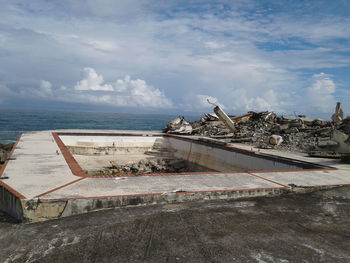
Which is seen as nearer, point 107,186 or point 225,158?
point 107,186

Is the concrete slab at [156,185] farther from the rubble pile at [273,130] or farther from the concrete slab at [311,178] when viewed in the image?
the rubble pile at [273,130]

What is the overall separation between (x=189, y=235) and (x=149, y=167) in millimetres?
12442

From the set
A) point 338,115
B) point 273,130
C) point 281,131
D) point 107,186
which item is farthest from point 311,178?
point 338,115

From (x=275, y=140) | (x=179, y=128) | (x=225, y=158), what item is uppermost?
(x=179, y=128)

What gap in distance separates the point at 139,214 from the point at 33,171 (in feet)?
12.4

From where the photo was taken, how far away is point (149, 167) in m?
16.3

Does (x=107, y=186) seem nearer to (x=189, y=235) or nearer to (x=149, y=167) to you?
(x=189, y=235)

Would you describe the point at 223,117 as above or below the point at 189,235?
above

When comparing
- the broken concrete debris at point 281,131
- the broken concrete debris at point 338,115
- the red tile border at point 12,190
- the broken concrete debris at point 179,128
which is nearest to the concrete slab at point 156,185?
the red tile border at point 12,190

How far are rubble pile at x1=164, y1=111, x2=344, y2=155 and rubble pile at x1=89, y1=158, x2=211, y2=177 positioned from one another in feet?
11.4

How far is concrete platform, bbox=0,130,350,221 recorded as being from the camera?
190 inches

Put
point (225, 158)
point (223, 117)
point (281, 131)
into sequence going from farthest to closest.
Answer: point (223, 117) < point (281, 131) < point (225, 158)

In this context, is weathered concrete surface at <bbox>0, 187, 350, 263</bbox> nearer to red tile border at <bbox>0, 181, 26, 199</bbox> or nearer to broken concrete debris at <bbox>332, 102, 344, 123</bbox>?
red tile border at <bbox>0, 181, 26, 199</bbox>

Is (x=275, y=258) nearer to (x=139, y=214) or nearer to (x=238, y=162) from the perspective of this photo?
(x=139, y=214)
